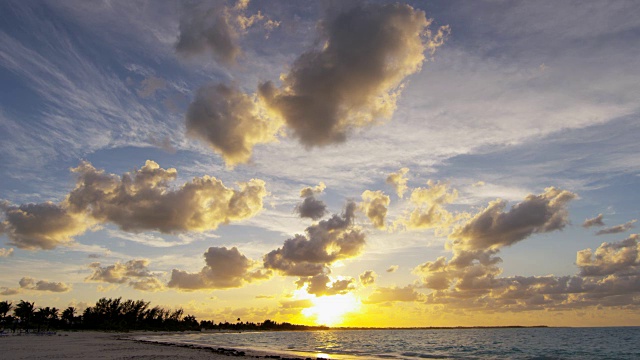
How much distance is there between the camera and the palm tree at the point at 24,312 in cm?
14838

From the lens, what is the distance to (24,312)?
15062 centimetres

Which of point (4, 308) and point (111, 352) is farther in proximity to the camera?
point (4, 308)

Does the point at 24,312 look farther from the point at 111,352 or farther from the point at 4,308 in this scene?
the point at 111,352

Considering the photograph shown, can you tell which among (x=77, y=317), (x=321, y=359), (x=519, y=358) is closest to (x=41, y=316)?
(x=77, y=317)

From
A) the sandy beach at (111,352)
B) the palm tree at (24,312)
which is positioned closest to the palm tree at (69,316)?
the palm tree at (24,312)

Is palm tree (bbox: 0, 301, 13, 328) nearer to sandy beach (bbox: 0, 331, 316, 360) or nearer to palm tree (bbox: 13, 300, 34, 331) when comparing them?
palm tree (bbox: 13, 300, 34, 331)

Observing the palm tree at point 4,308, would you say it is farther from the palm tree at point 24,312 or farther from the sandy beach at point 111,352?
the sandy beach at point 111,352

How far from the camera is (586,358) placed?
2790 inches

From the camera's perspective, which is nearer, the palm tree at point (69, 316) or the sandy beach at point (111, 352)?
the sandy beach at point (111, 352)

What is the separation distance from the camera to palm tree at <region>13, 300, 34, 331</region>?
148 m

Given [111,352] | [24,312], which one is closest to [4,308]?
[24,312]

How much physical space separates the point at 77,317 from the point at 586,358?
196 metres

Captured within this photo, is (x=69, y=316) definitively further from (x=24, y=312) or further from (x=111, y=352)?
(x=111, y=352)

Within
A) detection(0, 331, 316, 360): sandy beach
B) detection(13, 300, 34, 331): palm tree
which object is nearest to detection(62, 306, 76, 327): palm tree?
detection(13, 300, 34, 331): palm tree
